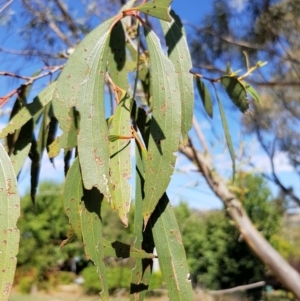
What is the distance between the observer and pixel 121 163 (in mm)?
464

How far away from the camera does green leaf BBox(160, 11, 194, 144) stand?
0.52 m

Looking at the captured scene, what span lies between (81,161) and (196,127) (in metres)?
1.27

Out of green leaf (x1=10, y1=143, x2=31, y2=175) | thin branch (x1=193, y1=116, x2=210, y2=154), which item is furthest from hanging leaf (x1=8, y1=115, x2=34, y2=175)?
thin branch (x1=193, y1=116, x2=210, y2=154)

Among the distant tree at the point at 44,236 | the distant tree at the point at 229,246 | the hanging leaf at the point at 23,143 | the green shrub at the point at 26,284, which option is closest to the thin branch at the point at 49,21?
the hanging leaf at the point at 23,143

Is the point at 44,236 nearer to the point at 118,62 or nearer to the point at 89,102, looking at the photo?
the point at 118,62

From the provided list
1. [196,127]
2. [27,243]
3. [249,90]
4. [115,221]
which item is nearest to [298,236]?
[115,221]

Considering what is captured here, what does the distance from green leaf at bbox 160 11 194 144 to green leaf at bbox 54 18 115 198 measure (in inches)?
3.3

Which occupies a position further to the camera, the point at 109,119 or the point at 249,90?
the point at 249,90

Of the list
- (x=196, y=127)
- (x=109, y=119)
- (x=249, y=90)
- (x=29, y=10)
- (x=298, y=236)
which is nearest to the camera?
(x=109, y=119)

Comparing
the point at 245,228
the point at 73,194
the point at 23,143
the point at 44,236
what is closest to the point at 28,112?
the point at 23,143

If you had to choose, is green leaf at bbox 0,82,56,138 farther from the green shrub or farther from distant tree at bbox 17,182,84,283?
the green shrub

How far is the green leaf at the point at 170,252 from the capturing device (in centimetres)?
44

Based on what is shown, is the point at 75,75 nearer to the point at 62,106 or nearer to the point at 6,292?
the point at 62,106

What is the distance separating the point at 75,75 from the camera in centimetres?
47
